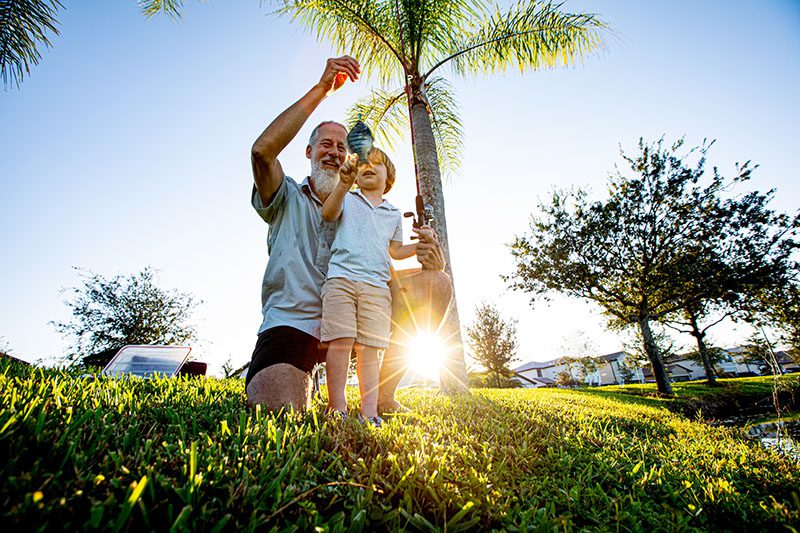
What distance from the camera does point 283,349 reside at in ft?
7.11

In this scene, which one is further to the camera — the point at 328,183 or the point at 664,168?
the point at 664,168

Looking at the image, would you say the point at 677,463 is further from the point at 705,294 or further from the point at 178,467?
the point at 705,294

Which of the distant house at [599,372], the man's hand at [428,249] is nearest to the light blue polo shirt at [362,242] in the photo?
the man's hand at [428,249]

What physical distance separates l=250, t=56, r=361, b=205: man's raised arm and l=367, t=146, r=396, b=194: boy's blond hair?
2.12 feet

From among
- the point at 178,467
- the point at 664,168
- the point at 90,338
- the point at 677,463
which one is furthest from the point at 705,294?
the point at 90,338

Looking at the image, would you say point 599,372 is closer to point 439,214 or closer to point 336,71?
point 439,214

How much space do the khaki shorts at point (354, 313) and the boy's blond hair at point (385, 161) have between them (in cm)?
116

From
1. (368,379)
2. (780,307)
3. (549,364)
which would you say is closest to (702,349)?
(780,307)

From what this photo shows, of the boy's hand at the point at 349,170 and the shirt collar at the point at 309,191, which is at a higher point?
the shirt collar at the point at 309,191

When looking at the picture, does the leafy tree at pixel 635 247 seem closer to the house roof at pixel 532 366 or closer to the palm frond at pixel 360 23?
the palm frond at pixel 360 23

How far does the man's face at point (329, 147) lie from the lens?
297cm

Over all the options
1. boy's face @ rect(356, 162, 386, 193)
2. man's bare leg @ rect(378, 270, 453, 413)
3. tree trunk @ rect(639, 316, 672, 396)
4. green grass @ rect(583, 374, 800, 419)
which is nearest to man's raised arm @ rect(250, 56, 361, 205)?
boy's face @ rect(356, 162, 386, 193)

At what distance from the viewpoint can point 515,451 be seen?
5.94 ft

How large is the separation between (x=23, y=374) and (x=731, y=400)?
21.8 meters
